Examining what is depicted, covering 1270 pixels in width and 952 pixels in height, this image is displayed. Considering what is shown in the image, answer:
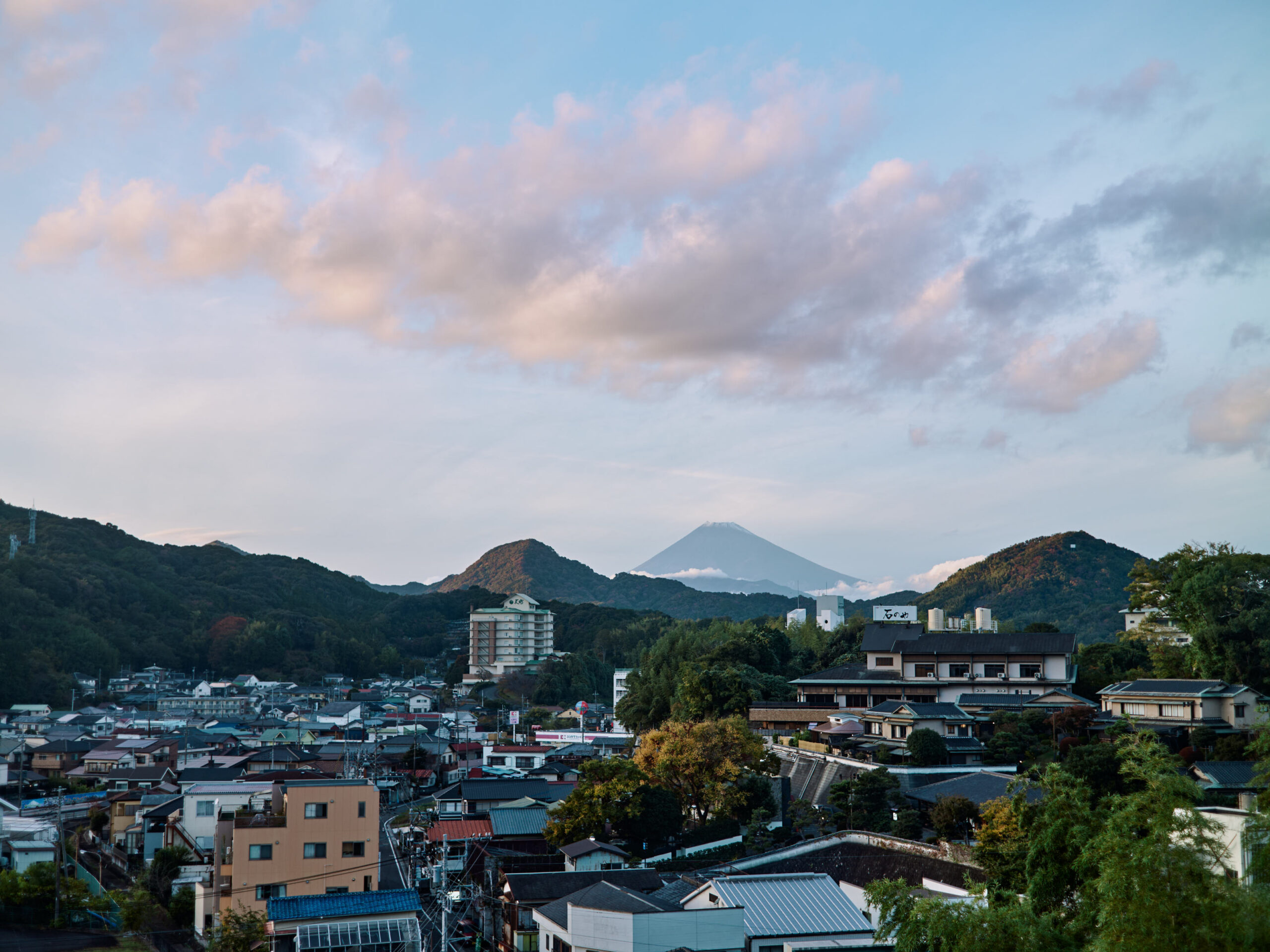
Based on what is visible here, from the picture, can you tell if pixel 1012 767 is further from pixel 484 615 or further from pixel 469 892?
pixel 484 615

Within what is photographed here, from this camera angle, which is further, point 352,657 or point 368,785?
point 352,657

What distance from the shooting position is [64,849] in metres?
23.4

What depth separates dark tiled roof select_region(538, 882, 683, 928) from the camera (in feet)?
43.7

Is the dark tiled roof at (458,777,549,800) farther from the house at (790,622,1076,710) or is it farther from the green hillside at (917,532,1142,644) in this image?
the green hillside at (917,532,1142,644)

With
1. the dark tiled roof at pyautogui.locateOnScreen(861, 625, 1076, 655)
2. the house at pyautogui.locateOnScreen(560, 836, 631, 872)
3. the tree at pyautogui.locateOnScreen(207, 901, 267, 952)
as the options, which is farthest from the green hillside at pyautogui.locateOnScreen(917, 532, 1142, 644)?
the tree at pyautogui.locateOnScreen(207, 901, 267, 952)

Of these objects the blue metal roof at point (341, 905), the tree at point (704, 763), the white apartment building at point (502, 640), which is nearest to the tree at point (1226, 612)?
the tree at point (704, 763)

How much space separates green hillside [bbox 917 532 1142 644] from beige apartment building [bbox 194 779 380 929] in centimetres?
5522

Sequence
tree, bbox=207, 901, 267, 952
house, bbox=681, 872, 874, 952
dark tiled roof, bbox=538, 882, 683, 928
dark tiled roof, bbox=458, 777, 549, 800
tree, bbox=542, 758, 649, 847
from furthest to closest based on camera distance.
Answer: dark tiled roof, bbox=458, 777, 549, 800
tree, bbox=542, 758, 649, 847
tree, bbox=207, 901, 267, 952
house, bbox=681, 872, 874, 952
dark tiled roof, bbox=538, 882, 683, 928

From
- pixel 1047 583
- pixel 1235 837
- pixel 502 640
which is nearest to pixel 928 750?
pixel 1235 837

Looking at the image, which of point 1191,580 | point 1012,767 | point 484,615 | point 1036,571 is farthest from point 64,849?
point 1036,571

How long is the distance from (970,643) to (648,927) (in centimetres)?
1988

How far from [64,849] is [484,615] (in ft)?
160

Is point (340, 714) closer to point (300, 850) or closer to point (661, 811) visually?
point (661, 811)

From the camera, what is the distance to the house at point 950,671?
29281 mm
